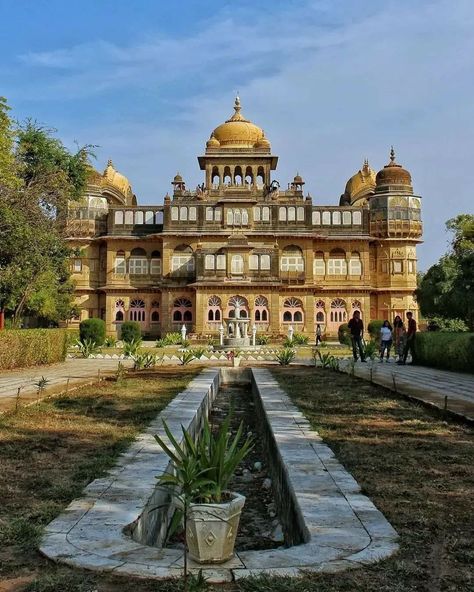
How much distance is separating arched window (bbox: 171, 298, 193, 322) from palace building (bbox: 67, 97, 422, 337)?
3.0 inches

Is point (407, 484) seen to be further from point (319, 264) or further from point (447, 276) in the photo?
point (319, 264)

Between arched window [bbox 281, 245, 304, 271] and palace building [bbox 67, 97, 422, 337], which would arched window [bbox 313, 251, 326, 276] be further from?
arched window [bbox 281, 245, 304, 271]

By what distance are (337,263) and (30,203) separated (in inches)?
1369

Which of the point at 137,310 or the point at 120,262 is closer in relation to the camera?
the point at 137,310

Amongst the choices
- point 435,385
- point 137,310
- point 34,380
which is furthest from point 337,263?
point 34,380

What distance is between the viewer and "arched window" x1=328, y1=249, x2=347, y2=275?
1951 inches

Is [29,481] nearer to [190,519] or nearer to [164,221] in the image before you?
[190,519]

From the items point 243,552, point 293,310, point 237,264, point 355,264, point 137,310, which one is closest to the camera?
point 243,552

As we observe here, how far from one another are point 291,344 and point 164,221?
19.2 m

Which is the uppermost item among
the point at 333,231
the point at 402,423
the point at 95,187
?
the point at 95,187

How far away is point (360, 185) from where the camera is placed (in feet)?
183

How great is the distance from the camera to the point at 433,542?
3451 millimetres

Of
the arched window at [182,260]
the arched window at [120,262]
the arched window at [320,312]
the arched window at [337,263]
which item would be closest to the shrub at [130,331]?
the arched window at [182,260]

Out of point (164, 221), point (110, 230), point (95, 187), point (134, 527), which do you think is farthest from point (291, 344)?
point (134, 527)
